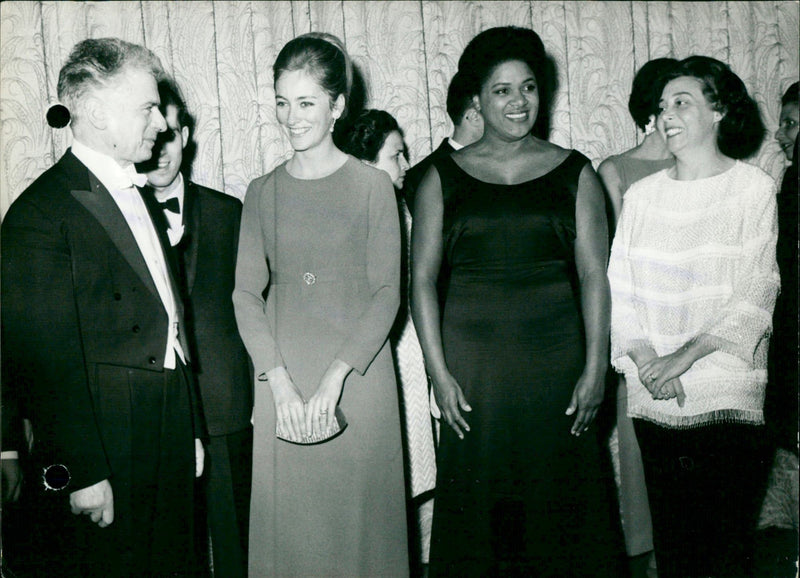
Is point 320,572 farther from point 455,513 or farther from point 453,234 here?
point 453,234

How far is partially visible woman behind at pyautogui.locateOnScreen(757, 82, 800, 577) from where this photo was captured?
2.48 metres

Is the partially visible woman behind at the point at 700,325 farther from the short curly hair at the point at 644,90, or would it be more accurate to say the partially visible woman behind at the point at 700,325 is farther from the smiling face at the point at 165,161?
the smiling face at the point at 165,161

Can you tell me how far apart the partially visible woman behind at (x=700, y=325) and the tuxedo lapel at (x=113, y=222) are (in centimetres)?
138

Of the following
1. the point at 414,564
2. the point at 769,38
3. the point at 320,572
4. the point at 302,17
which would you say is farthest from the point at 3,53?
the point at 769,38

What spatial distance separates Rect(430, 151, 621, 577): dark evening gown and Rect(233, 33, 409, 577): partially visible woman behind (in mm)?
217

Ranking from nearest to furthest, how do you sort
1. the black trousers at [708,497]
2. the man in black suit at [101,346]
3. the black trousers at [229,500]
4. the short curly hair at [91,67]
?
the man in black suit at [101,346] → the short curly hair at [91,67] → the black trousers at [708,497] → the black trousers at [229,500]

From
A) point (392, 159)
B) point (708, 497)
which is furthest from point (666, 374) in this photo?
point (392, 159)

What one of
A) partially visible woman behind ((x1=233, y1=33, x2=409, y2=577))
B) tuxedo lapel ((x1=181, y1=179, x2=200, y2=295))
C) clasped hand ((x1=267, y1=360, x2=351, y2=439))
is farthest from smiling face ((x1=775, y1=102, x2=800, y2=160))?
tuxedo lapel ((x1=181, y1=179, x2=200, y2=295))

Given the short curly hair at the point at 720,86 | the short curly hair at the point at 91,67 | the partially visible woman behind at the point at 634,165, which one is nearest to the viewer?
the short curly hair at the point at 91,67

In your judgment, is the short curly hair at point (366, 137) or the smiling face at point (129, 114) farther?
the short curly hair at point (366, 137)

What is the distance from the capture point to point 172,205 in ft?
7.65

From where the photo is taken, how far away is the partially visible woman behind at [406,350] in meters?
2.52

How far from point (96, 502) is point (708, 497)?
164cm

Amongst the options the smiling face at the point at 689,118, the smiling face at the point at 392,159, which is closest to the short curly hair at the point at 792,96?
the smiling face at the point at 689,118
